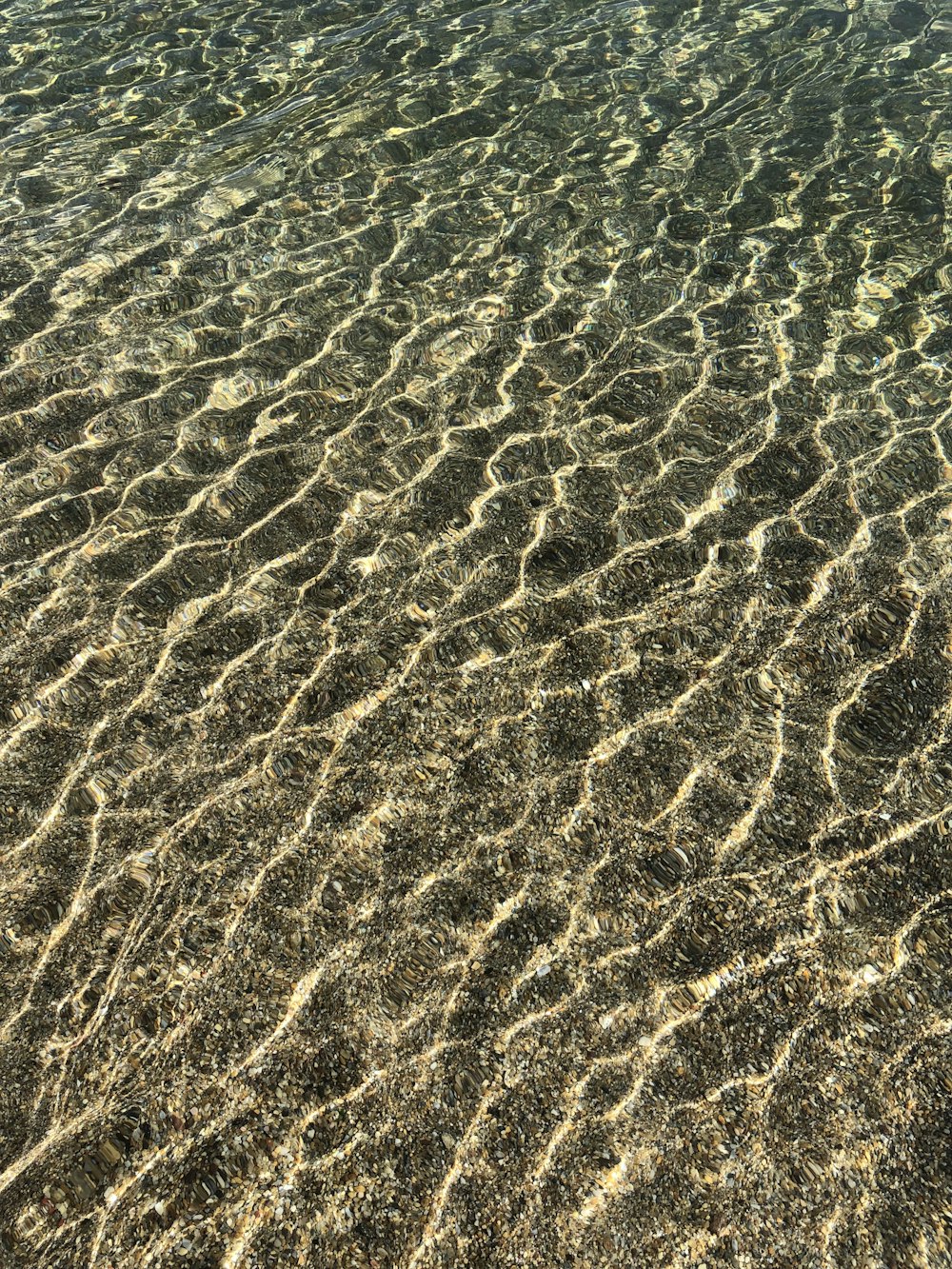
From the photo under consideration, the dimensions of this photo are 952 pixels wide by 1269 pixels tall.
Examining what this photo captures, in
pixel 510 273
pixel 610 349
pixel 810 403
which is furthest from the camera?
pixel 510 273

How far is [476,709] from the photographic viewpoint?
137 inches

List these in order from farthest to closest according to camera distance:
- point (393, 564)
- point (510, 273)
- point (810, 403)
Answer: point (510, 273)
point (810, 403)
point (393, 564)

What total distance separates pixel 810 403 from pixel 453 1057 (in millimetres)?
3453

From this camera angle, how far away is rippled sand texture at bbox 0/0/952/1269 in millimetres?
2479

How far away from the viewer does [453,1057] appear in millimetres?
2643

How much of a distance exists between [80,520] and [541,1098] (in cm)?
297

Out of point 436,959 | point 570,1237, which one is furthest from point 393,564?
point 570,1237

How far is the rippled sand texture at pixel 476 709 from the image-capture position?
2479 mm

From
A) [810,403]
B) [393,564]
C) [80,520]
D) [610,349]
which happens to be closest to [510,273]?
[610,349]

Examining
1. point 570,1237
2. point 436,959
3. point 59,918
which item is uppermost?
point 59,918

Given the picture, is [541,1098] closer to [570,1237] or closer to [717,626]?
[570,1237]

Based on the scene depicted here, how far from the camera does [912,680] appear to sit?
139 inches

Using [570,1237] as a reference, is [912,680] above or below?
below

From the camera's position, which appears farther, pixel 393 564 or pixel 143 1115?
pixel 393 564
